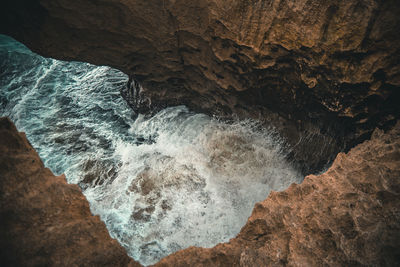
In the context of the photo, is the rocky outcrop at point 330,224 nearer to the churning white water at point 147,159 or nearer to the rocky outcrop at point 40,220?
the rocky outcrop at point 40,220

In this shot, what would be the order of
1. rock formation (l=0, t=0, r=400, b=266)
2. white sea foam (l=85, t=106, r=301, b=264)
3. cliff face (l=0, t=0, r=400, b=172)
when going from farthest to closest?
white sea foam (l=85, t=106, r=301, b=264), cliff face (l=0, t=0, r=400, b=172), rock formation (l=0, t=0, r=400, b=266)

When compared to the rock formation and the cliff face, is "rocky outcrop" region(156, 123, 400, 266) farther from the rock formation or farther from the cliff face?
the cliff face

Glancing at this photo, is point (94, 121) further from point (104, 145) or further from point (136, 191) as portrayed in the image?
point (136, 191)

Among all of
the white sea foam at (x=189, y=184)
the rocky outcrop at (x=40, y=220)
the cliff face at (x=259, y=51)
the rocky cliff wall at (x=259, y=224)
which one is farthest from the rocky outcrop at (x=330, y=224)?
the white sea foam at (x=189, y=184)

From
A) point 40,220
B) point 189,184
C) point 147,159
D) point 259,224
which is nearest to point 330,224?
point 259,224

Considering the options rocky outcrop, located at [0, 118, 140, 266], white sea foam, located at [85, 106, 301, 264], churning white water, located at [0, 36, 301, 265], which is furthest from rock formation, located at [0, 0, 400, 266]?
churning white water, located at [0, 36, 301, 265]

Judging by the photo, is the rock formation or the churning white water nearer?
the rock formation
